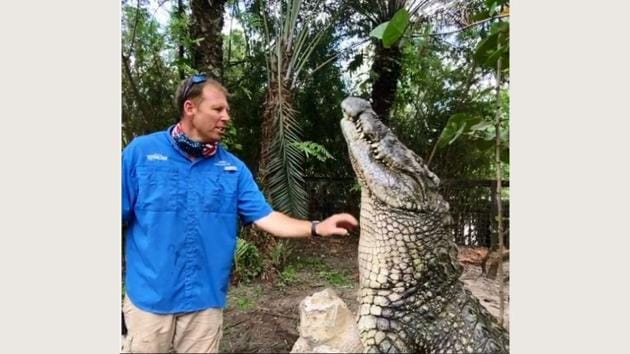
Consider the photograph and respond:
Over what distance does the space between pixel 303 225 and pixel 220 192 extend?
1.08 feet

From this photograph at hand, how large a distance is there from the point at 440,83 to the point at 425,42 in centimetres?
20

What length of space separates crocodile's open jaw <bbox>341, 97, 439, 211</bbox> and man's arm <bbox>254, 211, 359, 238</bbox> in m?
0.22

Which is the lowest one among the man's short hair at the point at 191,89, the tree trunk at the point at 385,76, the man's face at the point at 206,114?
the man's face at the point at 206,114

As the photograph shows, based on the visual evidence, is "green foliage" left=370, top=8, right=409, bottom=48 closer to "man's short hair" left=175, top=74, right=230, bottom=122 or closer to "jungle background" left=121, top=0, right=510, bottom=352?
"jungle background" left=121, top=0, right=510, bottom=352

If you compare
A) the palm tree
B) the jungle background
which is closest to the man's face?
the jungle background

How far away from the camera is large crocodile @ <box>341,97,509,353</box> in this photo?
2029 millimetres

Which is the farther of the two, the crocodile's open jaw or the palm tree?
the palm tree

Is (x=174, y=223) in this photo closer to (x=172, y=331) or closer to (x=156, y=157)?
(x=156, y=157)

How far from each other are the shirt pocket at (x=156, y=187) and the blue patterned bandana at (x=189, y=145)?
0.28 feet

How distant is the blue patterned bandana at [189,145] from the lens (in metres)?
1.80

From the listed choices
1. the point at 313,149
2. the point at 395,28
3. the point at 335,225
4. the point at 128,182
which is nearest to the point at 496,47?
the point at 395,28

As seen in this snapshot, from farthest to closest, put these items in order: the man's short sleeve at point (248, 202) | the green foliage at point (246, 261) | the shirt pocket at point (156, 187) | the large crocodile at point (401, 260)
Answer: the green foliage at point (246, 261) → the large crocodile at point (401, 260) → the man's short sleeve at point (248, 202) → the shirt pocket at point (156, 187)

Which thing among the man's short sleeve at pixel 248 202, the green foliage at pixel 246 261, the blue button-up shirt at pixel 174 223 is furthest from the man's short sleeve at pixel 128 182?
the green foliage at pixel 246 261

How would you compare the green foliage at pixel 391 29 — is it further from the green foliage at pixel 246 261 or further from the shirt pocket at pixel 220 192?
the green foliage at pixel 246 261
